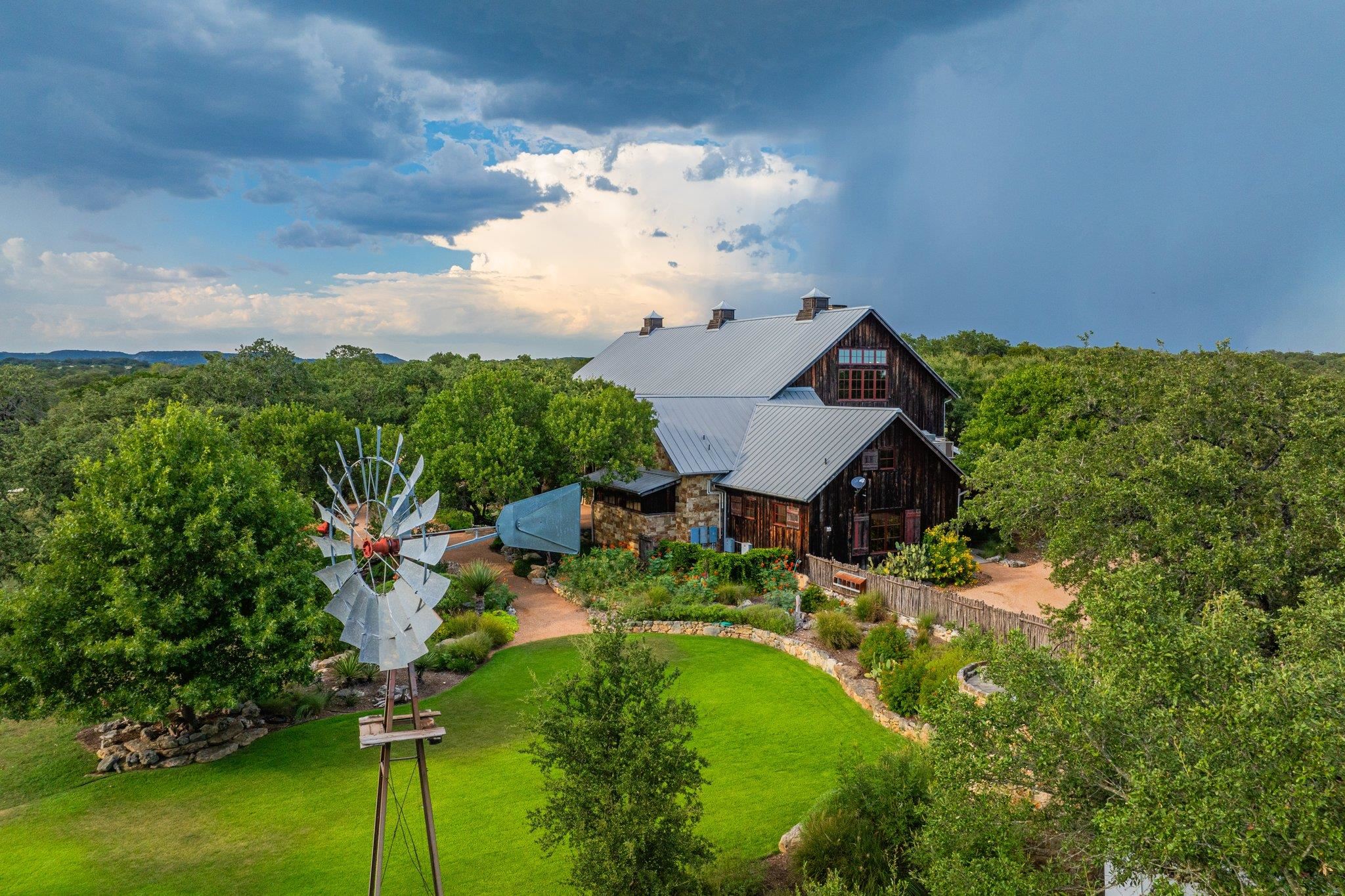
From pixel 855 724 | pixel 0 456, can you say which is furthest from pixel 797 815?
pixel 0 456

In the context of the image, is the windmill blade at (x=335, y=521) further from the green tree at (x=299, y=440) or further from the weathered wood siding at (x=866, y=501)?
the green tree at (x=299, y=440)

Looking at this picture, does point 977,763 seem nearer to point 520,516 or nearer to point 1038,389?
point 520,516

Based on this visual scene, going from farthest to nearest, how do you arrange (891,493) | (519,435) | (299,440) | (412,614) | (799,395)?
(799,395) < (519,435) < (299,440) < (891,493) < (412,614)

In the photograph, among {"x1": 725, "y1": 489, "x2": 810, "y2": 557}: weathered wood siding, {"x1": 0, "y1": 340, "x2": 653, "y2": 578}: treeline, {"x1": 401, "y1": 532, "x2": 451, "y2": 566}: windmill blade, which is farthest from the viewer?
{"x1": 725, "y1": 489, "x2": 810, "y2": 557}: weathered wood siding

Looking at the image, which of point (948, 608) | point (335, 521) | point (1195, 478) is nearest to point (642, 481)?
point (948, 608)

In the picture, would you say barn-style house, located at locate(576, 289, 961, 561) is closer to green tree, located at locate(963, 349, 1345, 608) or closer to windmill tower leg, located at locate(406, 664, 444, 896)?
green tree, located at locate(963, 349, 1345, 608)

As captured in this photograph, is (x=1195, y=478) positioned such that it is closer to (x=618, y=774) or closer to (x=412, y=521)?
(x=618, y=774)

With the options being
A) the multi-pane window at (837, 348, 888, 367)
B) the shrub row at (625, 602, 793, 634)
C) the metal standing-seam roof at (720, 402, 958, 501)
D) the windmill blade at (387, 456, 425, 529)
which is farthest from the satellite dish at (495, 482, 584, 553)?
the windmill blade at (387, 456, 425, 529)
